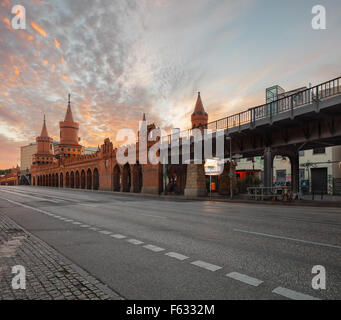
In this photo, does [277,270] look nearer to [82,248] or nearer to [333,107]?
[82,248]

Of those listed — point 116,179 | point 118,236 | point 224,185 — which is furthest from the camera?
point 116,179

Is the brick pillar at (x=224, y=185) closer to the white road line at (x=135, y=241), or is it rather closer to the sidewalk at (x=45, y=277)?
the white road line at (x=135, y=241)

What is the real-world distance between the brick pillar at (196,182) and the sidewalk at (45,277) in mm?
24808

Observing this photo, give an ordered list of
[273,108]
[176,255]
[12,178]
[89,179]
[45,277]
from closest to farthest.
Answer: [45,277] < [176,255] < [273,108] < [89,179] < [12,178]

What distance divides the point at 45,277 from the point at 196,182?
26.6 meters

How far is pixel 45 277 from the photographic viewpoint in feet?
13.8

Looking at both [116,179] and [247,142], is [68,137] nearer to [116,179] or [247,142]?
[116,179]

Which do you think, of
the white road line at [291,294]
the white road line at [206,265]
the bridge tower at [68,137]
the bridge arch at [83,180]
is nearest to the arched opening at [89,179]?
the bridge arch at [83,180]

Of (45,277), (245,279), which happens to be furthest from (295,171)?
(45,277)

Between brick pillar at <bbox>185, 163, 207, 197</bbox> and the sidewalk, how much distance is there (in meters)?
24.8

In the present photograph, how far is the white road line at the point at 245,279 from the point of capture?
3.87 metres

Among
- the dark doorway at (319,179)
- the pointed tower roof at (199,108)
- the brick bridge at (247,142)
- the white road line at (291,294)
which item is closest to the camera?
the white road line at (291,294)
